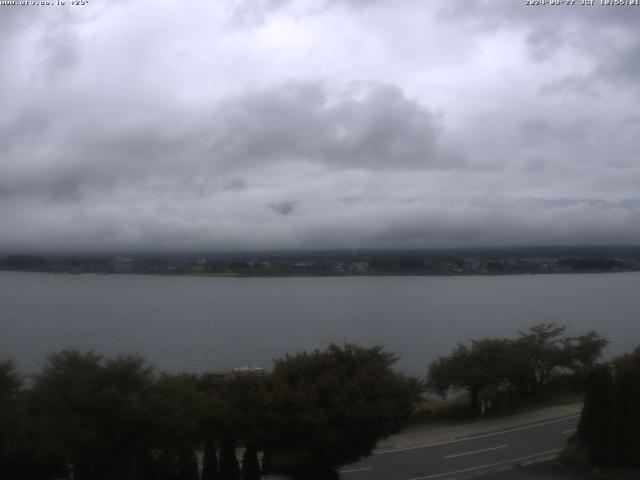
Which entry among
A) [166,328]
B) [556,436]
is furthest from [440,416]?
[166,328]

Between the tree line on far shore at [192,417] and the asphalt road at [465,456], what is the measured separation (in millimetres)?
2147

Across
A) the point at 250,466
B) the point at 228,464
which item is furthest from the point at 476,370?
the point at 228,464

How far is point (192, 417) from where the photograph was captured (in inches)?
578

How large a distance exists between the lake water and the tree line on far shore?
1767 cm

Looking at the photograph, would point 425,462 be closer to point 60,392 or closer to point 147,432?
point 147,432

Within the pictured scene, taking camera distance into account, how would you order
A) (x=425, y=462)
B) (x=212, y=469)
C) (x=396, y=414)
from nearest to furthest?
(x=212, y=469), (x=396, y=414), (x=425, y=462)

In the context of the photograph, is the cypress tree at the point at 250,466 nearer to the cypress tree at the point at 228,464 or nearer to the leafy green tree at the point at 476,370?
the cypress tree at the point at 228,464

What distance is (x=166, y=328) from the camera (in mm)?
61781

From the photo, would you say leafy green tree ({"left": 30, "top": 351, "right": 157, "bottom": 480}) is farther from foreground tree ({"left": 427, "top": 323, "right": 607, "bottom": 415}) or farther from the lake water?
the lake water

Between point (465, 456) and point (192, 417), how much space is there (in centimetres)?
895

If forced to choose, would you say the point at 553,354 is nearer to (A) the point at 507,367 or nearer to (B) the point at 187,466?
(A) the point at 507,367

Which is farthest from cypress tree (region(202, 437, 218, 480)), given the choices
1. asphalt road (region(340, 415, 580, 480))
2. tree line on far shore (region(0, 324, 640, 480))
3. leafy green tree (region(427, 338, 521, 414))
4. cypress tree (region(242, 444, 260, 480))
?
leafy green tree (region(427, 338, 521, 414))

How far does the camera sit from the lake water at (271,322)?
1841 inches

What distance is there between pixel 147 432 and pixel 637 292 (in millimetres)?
119172
